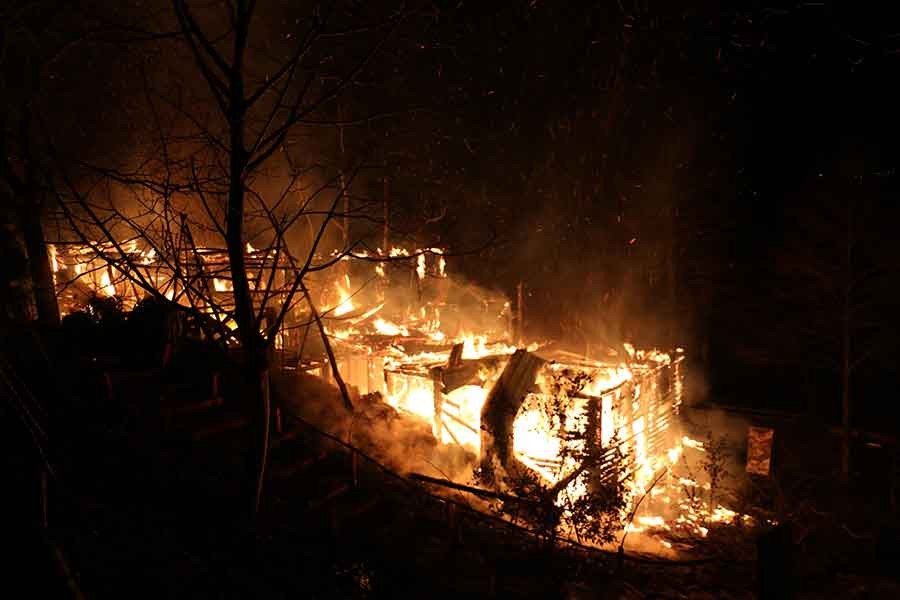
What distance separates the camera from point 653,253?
22641 mm

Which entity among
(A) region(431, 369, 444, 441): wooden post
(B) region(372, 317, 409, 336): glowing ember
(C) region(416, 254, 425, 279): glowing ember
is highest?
(C) region(416, 254, 425, 279): glowing ember

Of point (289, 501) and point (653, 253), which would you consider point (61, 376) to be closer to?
point (289, 501)

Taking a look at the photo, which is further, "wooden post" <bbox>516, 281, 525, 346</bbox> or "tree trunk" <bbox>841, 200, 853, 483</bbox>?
"wooden post" <bbox>516, 281, 525, 346</bbox>

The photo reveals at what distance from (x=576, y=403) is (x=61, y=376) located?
37.0 feet

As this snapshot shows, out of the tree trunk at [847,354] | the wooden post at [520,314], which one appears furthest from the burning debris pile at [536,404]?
the tree trunk at [847,354]

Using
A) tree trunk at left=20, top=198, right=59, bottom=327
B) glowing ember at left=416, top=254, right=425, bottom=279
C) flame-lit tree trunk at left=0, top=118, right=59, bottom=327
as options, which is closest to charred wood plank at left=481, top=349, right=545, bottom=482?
flame-lit tree trunk at left=0, top=118, right=59, bottom=327

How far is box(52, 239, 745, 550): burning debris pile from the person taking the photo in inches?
540

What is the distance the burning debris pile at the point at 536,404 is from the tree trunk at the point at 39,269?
0.68 meters

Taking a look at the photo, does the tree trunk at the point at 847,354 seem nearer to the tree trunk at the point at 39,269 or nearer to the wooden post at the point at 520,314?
the wooden post at the point at 520,314

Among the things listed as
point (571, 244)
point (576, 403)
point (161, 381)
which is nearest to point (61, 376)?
point (161, 381)

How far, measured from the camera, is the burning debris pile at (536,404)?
1373 centimetres

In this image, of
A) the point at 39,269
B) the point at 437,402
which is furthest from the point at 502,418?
the point at 39,269

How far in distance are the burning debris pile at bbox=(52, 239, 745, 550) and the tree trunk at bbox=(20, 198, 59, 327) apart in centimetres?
68

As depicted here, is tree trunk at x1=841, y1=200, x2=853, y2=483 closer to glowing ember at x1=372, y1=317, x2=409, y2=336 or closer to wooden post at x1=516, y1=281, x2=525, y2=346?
wooden post at x1=516, y1=281, x2=525, y2=346
